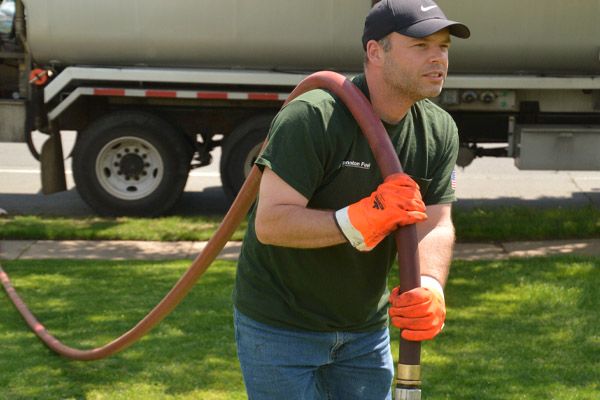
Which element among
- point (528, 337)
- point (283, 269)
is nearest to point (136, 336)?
point (283, 269)

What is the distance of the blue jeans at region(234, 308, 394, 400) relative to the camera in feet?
10.6

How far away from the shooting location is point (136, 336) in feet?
15.3

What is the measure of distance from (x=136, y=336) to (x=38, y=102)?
5.93 m

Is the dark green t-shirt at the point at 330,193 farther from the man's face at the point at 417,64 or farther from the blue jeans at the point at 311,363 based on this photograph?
the man's face at the point at 417,64

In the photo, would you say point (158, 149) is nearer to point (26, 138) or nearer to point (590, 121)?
point (26, 138)

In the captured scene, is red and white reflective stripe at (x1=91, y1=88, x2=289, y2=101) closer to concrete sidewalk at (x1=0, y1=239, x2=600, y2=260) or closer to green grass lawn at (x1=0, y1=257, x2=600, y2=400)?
concrete sidewalk at (x1=0, y1=239, x2=600, y2=260)

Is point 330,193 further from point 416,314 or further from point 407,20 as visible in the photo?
point 407,20

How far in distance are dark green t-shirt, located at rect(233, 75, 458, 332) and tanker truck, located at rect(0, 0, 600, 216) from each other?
20.9ft

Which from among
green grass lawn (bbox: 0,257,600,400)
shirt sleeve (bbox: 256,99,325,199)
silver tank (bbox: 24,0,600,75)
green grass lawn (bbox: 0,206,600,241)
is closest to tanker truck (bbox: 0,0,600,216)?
silver tank (bbox: 24,0,600,75)

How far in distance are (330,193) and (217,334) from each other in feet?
10.5

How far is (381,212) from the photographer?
9.44ft

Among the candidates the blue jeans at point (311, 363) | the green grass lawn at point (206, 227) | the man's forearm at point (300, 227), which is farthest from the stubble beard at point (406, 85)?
the green grass lawn at point (206, 227)

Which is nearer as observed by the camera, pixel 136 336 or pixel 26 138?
pixel 136 336

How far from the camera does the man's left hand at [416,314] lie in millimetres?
2945
